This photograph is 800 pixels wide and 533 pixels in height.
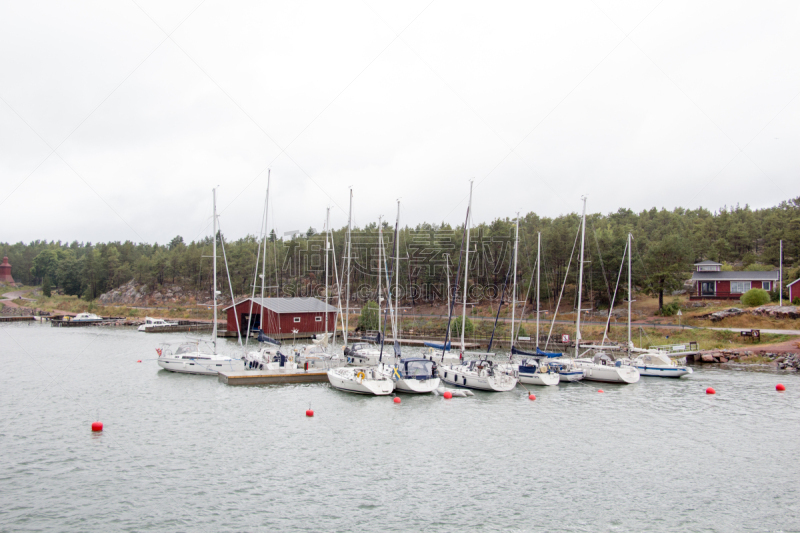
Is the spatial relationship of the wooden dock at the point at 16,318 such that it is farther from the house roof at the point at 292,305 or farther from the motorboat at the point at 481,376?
the motorboat at the point at 481,376

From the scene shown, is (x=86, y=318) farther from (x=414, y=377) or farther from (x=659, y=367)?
Result: (x=659, y=367)

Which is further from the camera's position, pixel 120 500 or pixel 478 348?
A: pixel 478 348

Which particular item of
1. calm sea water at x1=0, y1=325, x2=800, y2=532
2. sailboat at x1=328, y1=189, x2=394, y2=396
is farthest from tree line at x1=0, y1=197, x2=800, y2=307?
calm sea water at x1=0, y1=325, x2=800, y2=532

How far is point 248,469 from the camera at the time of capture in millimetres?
21469

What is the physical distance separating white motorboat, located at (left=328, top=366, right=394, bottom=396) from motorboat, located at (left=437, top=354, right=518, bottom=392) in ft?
19.8

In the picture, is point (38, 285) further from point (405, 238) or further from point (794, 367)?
point (794, 367)

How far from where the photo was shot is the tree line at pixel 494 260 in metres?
77.9

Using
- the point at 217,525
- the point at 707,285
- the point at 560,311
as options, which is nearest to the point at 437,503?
the point at 217,525

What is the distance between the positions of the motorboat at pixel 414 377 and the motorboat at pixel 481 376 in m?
2.71

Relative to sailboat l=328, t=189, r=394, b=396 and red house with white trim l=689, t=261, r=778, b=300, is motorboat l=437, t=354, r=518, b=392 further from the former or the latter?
red house with white trim l=689, t=261, r=778, b=300

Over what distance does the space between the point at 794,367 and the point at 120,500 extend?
51.4 meters

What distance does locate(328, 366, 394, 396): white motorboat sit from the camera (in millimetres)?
35312

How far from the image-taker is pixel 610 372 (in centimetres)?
4144

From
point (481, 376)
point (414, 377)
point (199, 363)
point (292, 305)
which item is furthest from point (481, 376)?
point (292, 305)
